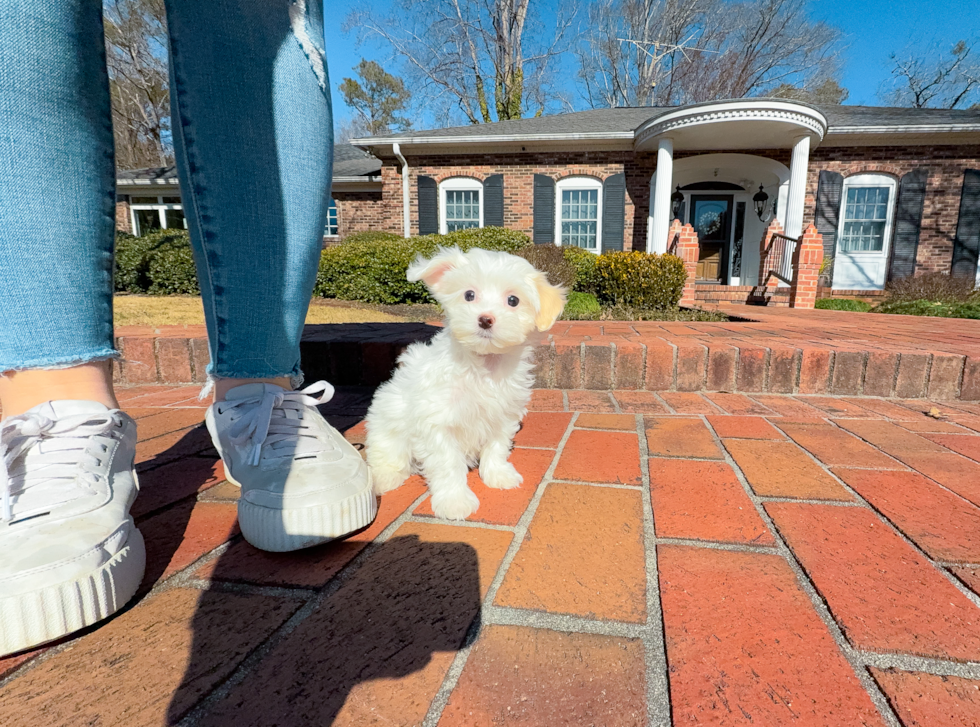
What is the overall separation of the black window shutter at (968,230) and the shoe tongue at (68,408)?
1721cm

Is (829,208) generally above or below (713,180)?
below

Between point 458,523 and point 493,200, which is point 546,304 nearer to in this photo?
point 458,523

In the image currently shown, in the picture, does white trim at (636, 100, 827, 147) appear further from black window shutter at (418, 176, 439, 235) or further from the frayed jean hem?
the frayed jean hem

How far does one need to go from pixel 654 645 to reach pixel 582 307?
6351mm

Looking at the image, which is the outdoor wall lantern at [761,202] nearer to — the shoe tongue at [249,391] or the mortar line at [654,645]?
the mortar line at [654,645]

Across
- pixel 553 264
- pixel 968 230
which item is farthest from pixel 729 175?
pixel 553 264

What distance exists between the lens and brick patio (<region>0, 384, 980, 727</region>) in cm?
73

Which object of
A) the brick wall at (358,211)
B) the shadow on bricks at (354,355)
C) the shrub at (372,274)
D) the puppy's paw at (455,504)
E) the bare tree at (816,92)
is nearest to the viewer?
the puppy's paw at (455,504)

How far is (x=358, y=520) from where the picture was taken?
1179mm

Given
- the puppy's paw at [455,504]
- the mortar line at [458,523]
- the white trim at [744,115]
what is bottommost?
the mortar line at [458,523]

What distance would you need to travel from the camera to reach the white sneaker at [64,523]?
811 millimetres

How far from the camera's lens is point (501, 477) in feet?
5.07

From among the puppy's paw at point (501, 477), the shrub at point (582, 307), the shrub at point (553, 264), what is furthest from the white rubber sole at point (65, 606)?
the shrub at point (553, 264)

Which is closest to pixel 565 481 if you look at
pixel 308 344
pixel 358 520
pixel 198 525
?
pixel 358 520
